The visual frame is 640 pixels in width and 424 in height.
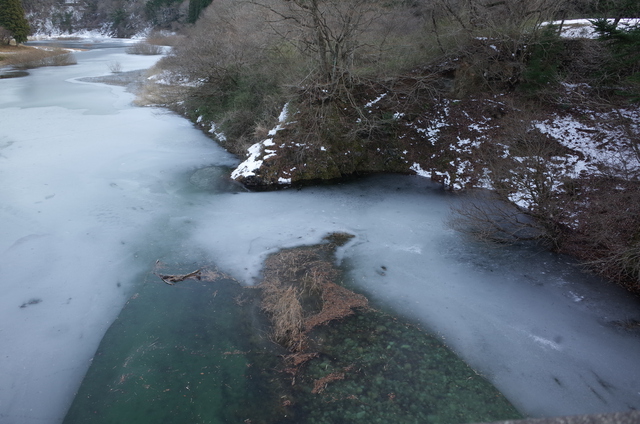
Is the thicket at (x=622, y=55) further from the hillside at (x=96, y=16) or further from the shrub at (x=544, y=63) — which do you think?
the hillside at (x=96, y=16)

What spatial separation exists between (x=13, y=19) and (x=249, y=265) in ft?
169

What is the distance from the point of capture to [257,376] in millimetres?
6156

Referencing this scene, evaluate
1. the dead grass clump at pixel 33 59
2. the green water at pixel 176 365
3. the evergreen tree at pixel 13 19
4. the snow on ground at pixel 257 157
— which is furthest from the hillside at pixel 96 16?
the green water at pixel 176 365

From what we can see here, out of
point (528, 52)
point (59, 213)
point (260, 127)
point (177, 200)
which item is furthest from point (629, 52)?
point (59, 213)

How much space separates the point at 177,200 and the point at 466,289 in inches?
329

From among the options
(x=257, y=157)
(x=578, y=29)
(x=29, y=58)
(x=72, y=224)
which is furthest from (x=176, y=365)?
(x=29, y=58)

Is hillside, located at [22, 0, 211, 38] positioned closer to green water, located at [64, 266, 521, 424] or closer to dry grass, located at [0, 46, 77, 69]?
dry grass, located at [0, 46, 77, 69]

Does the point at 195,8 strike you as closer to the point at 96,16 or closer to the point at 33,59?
the point at 33,59

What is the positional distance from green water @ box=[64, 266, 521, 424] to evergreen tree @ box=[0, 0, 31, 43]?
51089mm

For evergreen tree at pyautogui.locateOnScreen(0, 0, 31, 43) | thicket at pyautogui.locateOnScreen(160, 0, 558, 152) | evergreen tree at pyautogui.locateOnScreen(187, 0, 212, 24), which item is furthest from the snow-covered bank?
evergreen tree at pyautogui.locateOnScreen(0, 0, 31, 43)

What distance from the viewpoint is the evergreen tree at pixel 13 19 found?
141ft

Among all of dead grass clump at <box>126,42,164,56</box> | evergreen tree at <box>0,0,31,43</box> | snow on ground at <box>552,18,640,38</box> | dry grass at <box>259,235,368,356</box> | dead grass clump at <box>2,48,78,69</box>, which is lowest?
dry grass at <box>259,235,368,356</box>

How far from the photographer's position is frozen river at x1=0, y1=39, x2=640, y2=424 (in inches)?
244

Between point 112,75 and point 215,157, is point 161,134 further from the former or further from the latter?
point 112,75
